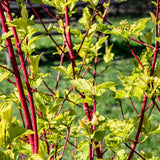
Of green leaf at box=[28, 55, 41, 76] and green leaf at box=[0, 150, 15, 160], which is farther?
green leaf at box=[28, 55, 41, 76]

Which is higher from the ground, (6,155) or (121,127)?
(6,155)

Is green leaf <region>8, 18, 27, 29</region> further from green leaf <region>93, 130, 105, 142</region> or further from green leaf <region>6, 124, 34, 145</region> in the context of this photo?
green leaf <region>93, 130, 105, 142</region>

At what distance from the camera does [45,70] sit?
4.34 m

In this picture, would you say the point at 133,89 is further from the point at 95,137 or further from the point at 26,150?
the point at 26,150

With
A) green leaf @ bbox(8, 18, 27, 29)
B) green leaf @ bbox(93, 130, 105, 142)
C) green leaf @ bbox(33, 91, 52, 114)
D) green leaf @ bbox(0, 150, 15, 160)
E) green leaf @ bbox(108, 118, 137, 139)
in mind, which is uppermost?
green leaf @ bbox(8, 18, 27, 29)

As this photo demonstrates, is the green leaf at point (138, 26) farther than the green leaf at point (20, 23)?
Yes

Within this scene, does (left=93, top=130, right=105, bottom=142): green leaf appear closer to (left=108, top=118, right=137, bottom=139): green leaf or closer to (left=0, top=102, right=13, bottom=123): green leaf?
(left=108, top=118, right=137, bottom=139): green leaf

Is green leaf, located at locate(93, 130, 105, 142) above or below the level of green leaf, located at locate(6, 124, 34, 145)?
below

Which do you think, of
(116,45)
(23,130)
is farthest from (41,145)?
(116,45)

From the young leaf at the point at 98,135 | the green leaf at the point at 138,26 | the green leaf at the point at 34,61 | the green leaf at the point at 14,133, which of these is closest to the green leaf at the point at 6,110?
the green leaf at the point at 14,133

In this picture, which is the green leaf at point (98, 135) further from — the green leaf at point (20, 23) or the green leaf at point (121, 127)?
the green leaf at point (20, 23)

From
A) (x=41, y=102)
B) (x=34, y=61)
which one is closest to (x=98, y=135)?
(x=41, y=102)

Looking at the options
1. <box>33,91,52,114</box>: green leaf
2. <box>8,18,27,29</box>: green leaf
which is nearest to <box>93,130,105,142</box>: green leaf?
<box>33,91,52,114</box>: green leaf

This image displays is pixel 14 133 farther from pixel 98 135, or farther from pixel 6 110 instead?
pixel 98 135
